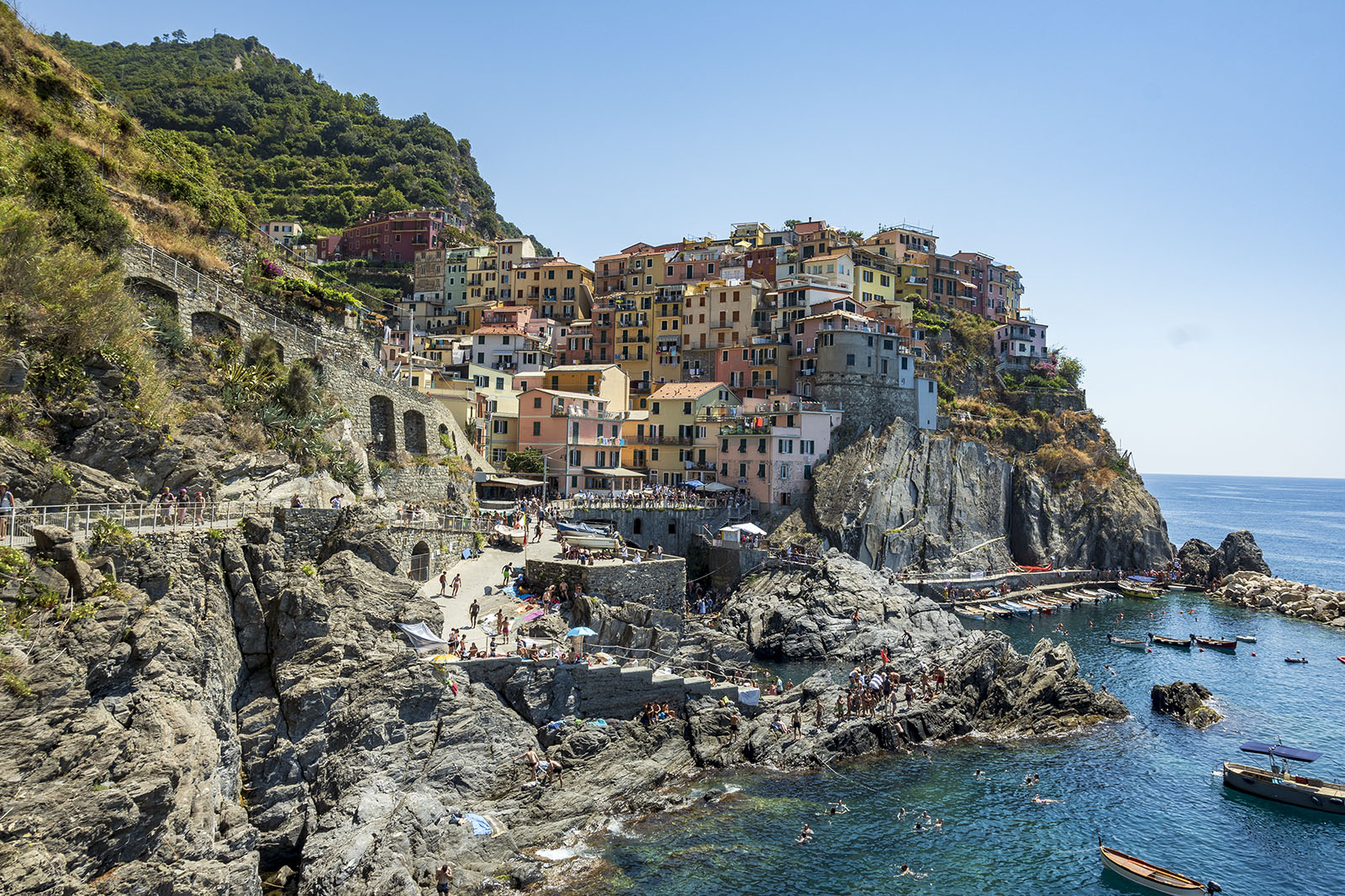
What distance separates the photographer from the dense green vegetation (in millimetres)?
118750

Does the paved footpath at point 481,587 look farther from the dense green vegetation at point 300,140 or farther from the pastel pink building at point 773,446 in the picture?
the dense green vegetation at point 300,140

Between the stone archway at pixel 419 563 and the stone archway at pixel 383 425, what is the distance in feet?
31.4

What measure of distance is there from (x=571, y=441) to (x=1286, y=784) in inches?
1642

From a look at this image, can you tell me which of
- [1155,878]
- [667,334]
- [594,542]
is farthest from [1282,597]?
[594,542]

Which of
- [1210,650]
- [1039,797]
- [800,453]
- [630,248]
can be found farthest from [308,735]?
[630,248]

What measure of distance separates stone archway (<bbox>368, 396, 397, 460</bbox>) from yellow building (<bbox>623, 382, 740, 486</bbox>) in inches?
960

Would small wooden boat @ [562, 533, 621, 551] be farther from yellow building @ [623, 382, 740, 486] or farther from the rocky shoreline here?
yellow building @ [623, 382, 740, 486]

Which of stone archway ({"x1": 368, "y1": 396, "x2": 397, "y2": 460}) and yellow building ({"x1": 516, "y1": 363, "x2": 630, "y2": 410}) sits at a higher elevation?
yellow building ({"x1": 516, "y1": 363, "x2": 630, "y2": 410})

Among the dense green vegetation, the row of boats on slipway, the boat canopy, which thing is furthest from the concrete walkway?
the dense green vegetation

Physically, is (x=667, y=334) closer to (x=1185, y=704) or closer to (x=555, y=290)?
(x=555, y=290)

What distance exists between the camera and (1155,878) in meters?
23.8

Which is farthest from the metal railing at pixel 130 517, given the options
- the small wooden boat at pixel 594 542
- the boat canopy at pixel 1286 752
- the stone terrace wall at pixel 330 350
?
the boat canopy at pixel 1286 752

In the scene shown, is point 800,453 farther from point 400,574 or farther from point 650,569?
point 400,574

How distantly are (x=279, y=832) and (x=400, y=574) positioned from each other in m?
9.83
